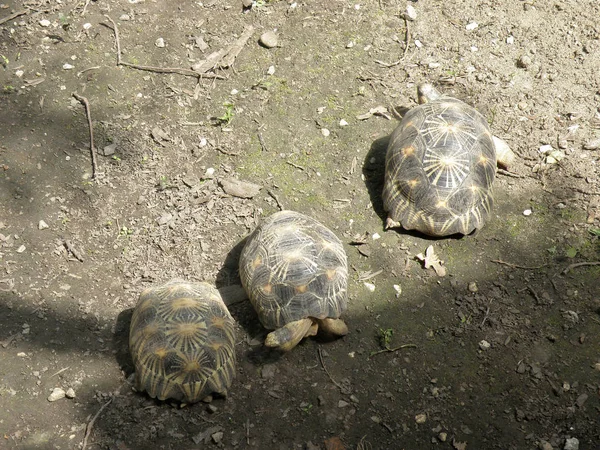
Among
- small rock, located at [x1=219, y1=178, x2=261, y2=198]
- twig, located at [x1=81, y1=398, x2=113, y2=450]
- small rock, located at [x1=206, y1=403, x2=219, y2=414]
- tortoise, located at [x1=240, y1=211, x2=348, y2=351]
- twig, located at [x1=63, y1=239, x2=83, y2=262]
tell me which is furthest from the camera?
small rock, located at [x1=219, y1=178, x2=261, y2=198]

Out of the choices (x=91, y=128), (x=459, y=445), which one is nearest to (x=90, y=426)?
(x=459, y=445)

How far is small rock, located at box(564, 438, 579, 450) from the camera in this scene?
12.9 ft

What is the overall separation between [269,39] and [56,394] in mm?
4072

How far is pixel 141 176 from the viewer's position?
5402 millimetres

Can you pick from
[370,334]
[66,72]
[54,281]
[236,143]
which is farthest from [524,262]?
[66,72]

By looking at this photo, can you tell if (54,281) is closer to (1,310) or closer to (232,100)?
(1,310)

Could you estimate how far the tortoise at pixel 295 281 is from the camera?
4.22m

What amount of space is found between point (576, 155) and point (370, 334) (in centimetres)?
269

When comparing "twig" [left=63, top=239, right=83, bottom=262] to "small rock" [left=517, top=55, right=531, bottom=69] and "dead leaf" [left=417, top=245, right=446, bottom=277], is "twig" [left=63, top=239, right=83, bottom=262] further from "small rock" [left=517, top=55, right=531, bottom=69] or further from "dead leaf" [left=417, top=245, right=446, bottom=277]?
"small rock" [left=517, top=55, right=531, bottom=69]

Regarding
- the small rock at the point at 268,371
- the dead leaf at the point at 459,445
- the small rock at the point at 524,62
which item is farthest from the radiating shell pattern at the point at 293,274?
the small rock at the point at 524,62

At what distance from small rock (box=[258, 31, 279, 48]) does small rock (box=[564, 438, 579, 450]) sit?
4583mm

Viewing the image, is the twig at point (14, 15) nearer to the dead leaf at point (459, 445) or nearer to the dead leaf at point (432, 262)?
the dead leaf at point (432, 262)

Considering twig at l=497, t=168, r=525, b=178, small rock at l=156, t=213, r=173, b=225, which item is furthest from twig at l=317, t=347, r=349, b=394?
twig at l=497, t=168, r=525, b=178

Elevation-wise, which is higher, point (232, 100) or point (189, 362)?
point (232, 100)
